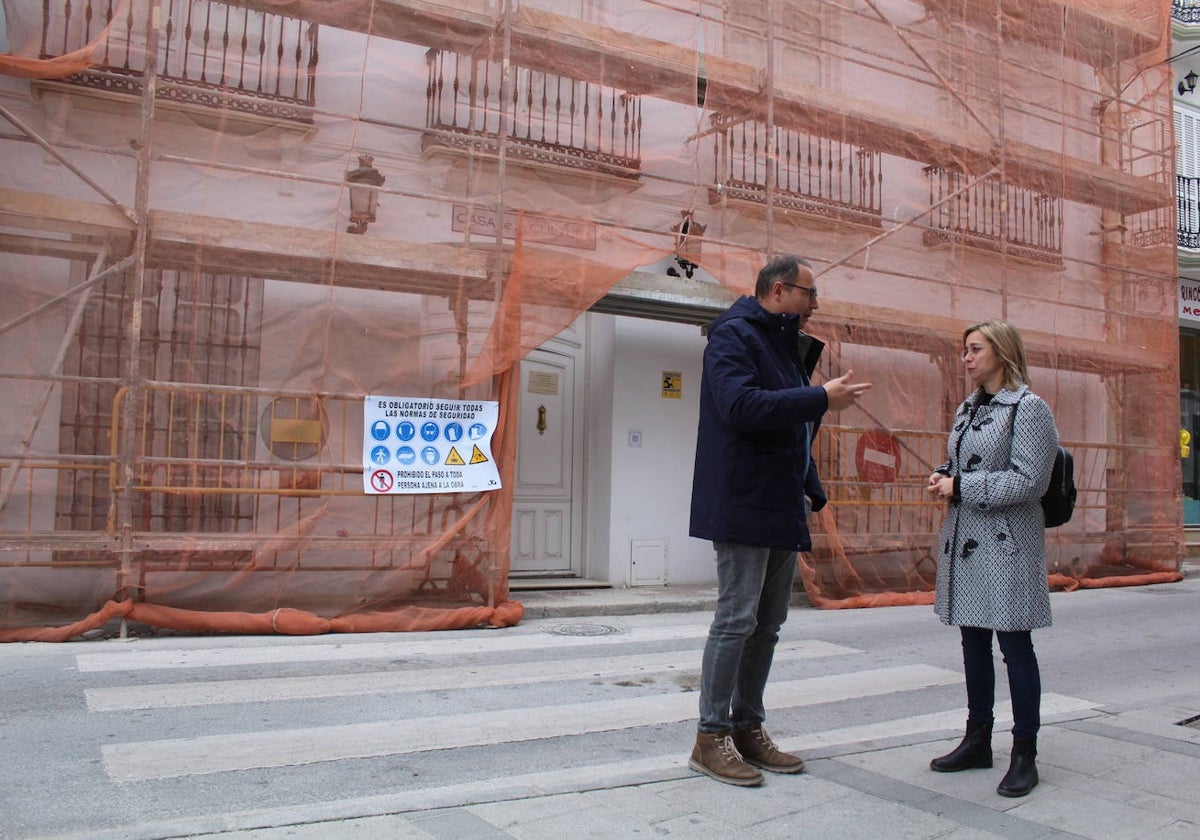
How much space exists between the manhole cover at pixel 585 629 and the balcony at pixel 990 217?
5.92 metres

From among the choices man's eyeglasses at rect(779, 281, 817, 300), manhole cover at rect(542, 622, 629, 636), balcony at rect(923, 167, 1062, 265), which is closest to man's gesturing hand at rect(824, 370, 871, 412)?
man's eyeglasses at rect(779, 281, 817, 300)

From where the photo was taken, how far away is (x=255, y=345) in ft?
25.4

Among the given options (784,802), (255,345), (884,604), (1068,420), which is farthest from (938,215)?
(784,802)

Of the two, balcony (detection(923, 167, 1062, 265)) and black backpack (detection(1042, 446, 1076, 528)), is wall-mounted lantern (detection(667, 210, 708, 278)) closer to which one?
balcony (detection(923, 167, 1062, 265))

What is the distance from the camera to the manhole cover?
776cm

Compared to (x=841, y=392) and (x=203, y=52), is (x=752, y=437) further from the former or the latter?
(x=203, y=52)

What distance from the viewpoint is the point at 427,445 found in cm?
789

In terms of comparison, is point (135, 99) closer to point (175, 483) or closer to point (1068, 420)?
point (175, 483)

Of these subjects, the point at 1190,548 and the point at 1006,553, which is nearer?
the point at 1006,553

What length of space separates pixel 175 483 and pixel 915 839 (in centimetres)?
594

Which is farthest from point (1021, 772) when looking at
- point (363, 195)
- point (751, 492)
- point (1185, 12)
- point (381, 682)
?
point (1185, 12)

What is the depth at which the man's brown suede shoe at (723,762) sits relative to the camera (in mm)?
3645

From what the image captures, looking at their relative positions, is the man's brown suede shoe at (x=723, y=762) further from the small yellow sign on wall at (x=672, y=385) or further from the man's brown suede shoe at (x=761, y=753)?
the small yellow sign on wall at (x=672, y=385)

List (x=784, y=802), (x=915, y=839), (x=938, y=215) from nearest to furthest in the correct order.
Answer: (x=915, y=839) → (x=784, y=802) → (x=938, y=215)
